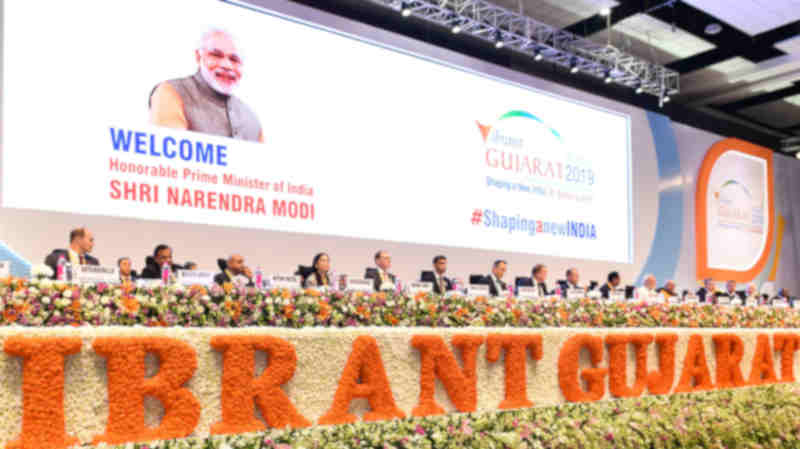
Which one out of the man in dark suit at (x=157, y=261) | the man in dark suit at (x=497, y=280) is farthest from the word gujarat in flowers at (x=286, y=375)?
the man in dark suit at (x=157, y=261)

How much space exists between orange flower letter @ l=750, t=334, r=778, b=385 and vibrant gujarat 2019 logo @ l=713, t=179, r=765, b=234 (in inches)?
281

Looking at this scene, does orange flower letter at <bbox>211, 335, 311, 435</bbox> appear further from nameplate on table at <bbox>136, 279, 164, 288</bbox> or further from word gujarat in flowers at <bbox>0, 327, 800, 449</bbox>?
nameplate on table at <bbox>136, 279, 164, 288</bbox>

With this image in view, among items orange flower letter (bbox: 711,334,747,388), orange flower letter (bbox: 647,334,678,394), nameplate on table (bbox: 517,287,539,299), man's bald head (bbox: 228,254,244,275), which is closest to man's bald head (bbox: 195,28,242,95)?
man's bald head (bbox: 228,254,244,275)

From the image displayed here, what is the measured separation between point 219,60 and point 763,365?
552 centimetres

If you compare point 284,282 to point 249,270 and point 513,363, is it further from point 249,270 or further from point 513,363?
point 249,270

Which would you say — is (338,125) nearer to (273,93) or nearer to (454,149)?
(273,93)

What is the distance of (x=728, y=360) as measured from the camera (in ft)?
18.0

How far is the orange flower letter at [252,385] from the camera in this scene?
122 inches

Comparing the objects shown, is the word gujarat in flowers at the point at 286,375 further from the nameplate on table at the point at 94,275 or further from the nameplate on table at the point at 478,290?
the nameplate on table at the point at 478,290

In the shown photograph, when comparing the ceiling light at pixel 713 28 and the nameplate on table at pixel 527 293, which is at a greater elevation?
the ceiling light at pixel 713 28

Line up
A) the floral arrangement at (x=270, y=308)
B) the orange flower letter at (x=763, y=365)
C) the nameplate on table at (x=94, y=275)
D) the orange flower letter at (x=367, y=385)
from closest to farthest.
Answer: the floral arrangement at (x=270, y=308) → the nameplate on table at (x=94, y=275) → the orange flower letter at (x=367, y=385) → the orange flower letter at (x=763, y=365)

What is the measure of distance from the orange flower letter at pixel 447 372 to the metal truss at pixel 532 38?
4.82 meters

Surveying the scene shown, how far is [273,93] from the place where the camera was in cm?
721

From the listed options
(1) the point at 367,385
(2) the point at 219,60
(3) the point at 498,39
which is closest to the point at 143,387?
(1) the point at 367,385
